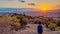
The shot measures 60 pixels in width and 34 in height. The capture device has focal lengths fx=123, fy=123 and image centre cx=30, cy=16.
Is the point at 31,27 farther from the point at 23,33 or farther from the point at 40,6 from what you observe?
the point at 40,6

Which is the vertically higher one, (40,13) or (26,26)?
(40,13)

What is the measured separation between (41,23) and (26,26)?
0.22m

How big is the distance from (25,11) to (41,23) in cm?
29

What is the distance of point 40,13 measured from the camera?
180 cm

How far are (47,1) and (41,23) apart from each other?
0.33m

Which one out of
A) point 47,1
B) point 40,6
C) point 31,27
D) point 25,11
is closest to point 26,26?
point 31,27

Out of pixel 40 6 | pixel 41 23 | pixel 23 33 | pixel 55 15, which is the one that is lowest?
pixel 23 33

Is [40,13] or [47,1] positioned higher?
[47,1]

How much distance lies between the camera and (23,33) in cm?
174

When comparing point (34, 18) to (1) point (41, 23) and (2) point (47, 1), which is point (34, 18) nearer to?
(1) point (41, 23)

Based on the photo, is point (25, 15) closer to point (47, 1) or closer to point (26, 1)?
point (26, 1)

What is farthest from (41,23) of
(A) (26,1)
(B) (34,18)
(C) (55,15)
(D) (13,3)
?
(D) (13,3)

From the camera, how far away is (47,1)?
5.90ft

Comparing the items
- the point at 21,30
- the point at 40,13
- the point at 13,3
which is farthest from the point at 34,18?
the point at 13,3
